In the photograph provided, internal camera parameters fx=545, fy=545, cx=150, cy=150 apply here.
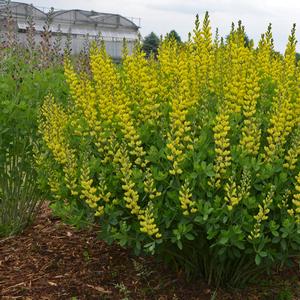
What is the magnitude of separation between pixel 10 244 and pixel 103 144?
5.70 ft

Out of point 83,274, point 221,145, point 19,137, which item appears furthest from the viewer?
point 19,137

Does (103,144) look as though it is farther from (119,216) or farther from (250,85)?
(250,85)

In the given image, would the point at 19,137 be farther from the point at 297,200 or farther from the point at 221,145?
the point at 297,200

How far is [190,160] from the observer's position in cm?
307

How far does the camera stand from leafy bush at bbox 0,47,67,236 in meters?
4.11

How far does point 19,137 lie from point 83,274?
1.20m

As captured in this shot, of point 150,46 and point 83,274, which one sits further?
point 150,46

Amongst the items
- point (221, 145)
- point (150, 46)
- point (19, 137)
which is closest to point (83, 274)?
point (19, 137)

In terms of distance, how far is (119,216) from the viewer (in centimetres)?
331

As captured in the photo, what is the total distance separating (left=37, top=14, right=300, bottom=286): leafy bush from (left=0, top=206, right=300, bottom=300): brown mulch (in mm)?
219

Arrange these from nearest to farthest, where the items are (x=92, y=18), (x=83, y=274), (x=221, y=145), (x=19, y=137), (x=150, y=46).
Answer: (x=221, y=145) < (x=83, y=274) < (x=19, y=137) < (x=150, y=46) < (x=92, y=18)

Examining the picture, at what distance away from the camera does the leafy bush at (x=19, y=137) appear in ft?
13.5

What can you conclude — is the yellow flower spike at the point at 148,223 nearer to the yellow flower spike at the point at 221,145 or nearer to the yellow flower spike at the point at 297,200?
the yellow flower spike at the point at 221,145

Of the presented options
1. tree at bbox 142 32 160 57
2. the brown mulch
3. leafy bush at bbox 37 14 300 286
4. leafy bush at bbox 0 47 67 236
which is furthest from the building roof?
leafy bush at bbox 37 14 300 286
